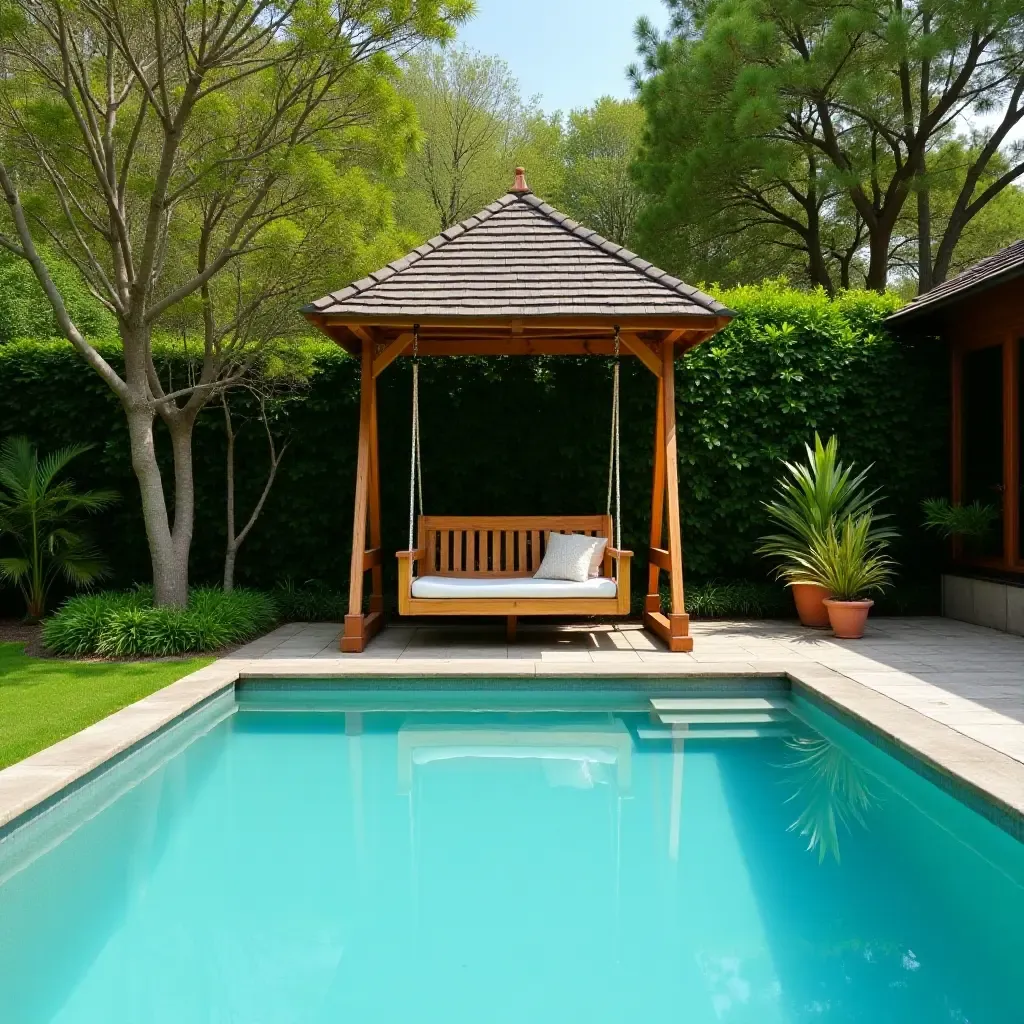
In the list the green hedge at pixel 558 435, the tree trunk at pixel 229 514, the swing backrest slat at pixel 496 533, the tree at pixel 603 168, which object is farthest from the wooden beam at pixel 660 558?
the tree at pixel 603 168

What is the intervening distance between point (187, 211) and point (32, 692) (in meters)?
5.26

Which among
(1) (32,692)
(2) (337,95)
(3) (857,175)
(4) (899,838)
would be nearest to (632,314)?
(2) (337,95)

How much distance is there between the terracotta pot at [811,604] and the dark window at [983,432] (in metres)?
1.70

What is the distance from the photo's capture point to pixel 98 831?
3879 mm

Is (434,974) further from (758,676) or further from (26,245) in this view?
(26,245)

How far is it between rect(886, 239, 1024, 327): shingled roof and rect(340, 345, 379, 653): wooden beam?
489 centimetres

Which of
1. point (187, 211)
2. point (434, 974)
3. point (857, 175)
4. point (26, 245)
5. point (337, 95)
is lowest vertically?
point (434, 974)

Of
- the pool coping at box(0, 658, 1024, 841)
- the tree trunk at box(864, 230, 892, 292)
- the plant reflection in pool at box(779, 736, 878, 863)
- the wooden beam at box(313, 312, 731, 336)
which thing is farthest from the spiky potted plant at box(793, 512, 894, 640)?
the tree trunk at box(864, 230, 892, 292)

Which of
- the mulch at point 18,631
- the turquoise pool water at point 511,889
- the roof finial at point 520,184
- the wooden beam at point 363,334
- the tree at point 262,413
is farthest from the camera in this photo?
the tree at point 262,413

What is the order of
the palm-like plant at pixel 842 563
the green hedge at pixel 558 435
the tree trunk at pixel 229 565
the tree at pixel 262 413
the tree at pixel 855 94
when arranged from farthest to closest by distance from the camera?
the tree at pixel 855 94
the green hedge at pixel 558 435
the tree trunk at pixel 229 565
the tree at pixel 262 413
the palm-like plant at pixel 842 563

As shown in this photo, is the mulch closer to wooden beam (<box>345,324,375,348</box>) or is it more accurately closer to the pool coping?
the pool coping

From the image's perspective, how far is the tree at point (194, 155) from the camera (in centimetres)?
721

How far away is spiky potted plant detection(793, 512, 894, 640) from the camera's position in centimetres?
781

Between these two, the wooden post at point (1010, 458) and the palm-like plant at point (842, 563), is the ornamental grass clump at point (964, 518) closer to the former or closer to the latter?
the wooden post at point (1010, 458)
